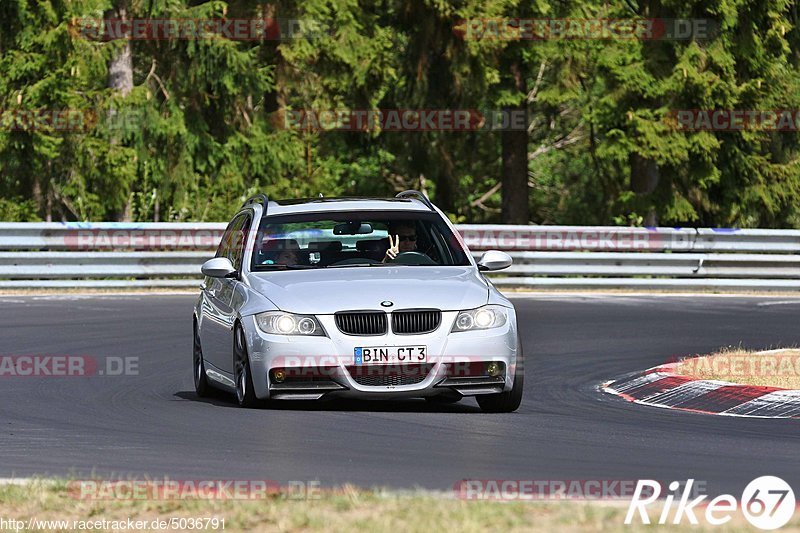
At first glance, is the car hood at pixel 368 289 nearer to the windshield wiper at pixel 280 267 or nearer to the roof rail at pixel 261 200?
the windshield wiper at pixel 280 267

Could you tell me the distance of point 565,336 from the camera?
1912 cm

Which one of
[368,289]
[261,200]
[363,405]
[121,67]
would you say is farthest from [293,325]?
[121,67]

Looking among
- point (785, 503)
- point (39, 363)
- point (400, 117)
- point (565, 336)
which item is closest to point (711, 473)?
point (785, 503)

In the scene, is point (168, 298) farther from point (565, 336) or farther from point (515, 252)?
point (565, 336)

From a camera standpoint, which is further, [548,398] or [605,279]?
[605,279]

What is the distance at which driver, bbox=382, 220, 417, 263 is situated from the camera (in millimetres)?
13500

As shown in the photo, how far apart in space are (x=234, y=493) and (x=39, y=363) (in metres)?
8.07

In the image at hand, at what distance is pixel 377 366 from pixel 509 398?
3.48 ft

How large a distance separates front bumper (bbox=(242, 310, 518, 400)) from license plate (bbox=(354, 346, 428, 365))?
0.09 ft

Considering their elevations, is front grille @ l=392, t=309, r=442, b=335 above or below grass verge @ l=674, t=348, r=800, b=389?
above

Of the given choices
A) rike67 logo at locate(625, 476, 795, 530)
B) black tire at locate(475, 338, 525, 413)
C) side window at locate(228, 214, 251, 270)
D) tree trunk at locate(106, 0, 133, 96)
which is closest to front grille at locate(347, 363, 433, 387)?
black tire at locate(475, 338, 525, 413)

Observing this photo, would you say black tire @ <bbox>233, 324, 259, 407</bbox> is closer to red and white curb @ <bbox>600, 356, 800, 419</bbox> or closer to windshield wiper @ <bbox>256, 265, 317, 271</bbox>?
windshield wiper @ <bbox>256, 265, 317, 271</bbox>

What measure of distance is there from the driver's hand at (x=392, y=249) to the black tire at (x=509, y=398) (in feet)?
4.90

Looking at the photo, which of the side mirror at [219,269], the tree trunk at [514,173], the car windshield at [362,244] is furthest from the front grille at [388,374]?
the tree trunk at [514,173]
